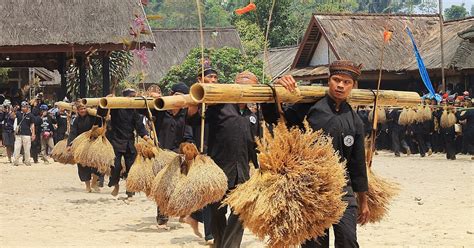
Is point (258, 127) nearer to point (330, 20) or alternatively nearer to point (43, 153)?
point (43, 153)

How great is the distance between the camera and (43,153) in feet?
88.7

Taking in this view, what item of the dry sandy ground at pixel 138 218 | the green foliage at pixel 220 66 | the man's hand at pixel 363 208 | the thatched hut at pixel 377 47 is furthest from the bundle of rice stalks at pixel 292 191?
the green foliage at pixel 220 66

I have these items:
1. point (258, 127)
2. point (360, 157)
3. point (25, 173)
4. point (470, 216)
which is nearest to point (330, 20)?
point (25, 173)

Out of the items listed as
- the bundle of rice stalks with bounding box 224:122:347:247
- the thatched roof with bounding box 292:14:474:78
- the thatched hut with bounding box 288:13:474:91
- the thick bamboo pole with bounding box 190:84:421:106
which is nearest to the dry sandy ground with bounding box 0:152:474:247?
the thick bamboo pole with bounding box 190:84:421:106

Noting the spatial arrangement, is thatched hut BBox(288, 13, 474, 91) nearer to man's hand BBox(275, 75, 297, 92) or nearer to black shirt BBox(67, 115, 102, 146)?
black shirt BBox(67, 115, 102, 146)

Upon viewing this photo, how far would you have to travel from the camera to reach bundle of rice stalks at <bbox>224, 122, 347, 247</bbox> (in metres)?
5.65

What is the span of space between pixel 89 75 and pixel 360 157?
26188 mm

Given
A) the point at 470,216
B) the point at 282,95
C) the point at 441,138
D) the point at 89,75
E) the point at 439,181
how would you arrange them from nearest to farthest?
the point at 282,95 → the point at 470,216 → the point at 439,181 → the point at 441,138 → the point at 89,75

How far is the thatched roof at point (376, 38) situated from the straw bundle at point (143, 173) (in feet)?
72.4

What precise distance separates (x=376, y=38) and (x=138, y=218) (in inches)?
991

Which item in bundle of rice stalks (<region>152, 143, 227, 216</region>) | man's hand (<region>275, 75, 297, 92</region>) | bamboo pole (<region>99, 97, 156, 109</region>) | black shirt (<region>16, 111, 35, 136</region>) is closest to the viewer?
man's hand (<region>275, 75, 297, 92</region>)

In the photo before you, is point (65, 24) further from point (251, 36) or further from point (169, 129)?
point (251, 36)

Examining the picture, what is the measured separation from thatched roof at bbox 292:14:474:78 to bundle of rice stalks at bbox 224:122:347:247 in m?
26.5

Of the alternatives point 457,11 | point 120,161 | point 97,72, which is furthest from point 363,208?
point 457,11
